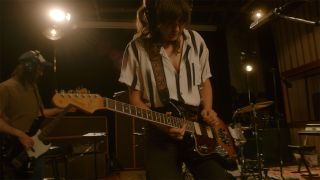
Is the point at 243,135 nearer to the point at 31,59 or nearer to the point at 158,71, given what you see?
the point at 31,59

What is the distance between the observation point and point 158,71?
76.0 inches

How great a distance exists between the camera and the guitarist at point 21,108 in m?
3.29

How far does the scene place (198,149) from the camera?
1.86m

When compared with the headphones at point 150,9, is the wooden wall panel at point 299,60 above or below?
above

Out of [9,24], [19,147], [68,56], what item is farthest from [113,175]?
[9,24]

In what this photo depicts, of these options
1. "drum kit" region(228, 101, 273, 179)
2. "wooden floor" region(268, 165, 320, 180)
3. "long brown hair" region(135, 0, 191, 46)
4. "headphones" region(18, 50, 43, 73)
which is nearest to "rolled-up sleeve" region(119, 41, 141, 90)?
"long brown hair" region(135, 0, 191, 46)

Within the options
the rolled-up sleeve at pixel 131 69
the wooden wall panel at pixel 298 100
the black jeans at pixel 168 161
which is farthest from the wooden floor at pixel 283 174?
the rolled-up sleeve at pixel 131 69

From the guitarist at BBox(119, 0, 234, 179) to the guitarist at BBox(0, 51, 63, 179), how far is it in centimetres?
192

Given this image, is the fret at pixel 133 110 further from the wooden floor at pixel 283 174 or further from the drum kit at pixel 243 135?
the wooden floor at pixel 283 174

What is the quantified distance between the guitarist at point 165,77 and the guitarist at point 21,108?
192 centimetres

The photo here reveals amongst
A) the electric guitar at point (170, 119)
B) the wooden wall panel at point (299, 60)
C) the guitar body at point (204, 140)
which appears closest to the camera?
the electric guitar at point (170, 119)

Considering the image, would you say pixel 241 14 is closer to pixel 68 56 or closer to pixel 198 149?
pixel 68 56

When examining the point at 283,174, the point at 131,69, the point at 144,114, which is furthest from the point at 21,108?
the point at 283,174

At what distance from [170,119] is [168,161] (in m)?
0.24
